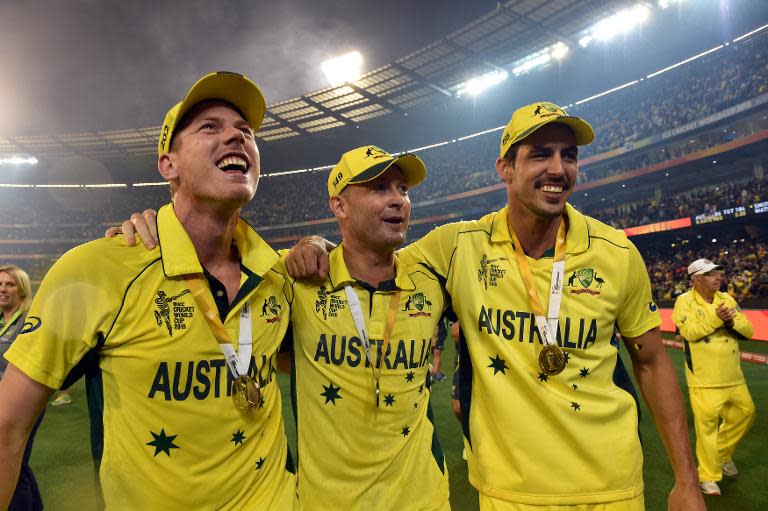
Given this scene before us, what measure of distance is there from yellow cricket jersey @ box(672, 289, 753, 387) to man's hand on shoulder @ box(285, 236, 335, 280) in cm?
536

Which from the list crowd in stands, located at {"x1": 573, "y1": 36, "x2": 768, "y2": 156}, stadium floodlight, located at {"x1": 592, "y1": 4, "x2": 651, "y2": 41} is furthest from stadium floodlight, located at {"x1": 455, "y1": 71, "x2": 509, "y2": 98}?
crowd in stands, located at {"x1": 573, "y1": 36, "x2": 768, "y2": 156}

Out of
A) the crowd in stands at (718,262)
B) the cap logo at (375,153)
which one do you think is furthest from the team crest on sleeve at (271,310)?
the crowd in stands at (718,262)

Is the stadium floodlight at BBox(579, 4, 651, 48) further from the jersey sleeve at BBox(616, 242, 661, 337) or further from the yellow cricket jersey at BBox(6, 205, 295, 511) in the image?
the yellow cricket jersey at BBox(6, 205, 295, 511)

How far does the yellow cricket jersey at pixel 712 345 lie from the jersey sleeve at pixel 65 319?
6.46 metres

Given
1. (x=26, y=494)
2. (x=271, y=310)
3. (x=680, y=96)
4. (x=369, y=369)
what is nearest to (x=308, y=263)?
(x=271, y=310)

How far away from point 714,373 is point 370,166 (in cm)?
536

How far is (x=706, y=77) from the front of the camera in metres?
29.5

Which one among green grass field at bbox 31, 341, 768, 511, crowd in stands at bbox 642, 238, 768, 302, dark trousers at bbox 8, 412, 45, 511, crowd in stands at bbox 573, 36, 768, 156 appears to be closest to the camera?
dark trousers at bbox 8, 412, 45, 511

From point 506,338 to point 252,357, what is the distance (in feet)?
4.25

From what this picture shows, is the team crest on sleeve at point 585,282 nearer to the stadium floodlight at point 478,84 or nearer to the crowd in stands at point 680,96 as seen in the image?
the crowd in stands at point 680,96

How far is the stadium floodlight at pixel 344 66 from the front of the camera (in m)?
32.4

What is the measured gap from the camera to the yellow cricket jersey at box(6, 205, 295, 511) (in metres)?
1.81

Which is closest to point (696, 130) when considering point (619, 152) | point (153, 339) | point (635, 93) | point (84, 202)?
point (619, 152)

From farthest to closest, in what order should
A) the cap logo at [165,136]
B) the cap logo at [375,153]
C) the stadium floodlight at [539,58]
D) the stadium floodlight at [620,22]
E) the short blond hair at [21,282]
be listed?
the stadium floodlight at [539,58], the stadium floodlight at [620,22], the short blond hair at [21,282], the cap logo at [375,153], the cap logo at [165,136]
